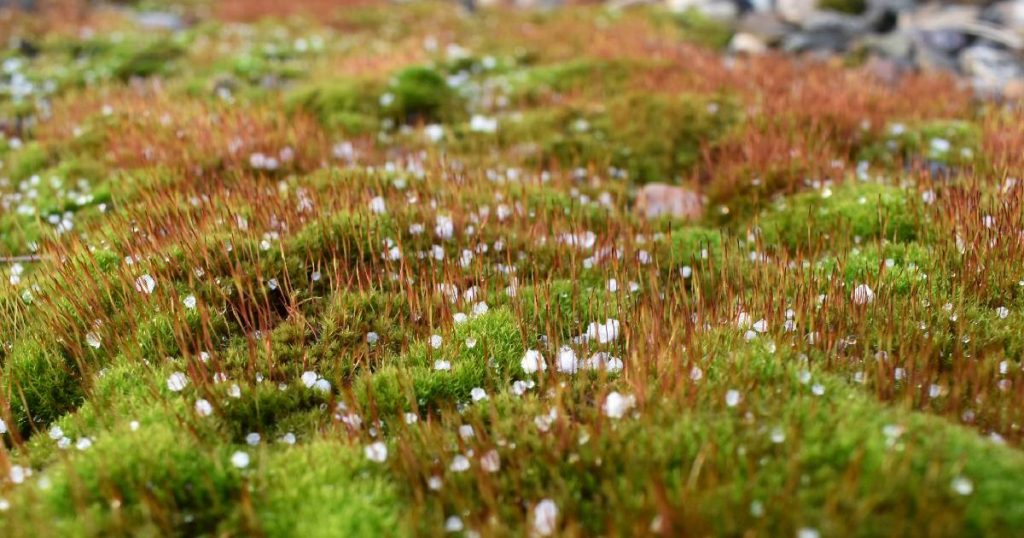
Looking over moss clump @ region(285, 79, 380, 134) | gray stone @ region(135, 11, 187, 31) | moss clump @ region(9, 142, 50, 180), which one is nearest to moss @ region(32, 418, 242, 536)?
moss clump @ region(9, 142, 50, 180)

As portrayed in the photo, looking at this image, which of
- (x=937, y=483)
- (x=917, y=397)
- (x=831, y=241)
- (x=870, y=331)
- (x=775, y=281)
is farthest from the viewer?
(x=831, y=241)

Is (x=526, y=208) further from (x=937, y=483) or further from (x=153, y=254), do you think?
(x=937, y=483)

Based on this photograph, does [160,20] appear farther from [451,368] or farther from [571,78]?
[451,368]

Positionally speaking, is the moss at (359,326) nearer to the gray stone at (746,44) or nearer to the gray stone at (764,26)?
the gray stone at (746,44)

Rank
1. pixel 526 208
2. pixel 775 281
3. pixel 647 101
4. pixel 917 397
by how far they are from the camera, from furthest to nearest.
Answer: pixel 647 101
pixel 526 208
pixel 775 281
pixel 917 397


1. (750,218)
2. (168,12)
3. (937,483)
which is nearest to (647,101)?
(750,218)

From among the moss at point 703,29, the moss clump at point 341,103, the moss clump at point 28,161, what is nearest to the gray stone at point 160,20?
the moss clump at point 341,103
